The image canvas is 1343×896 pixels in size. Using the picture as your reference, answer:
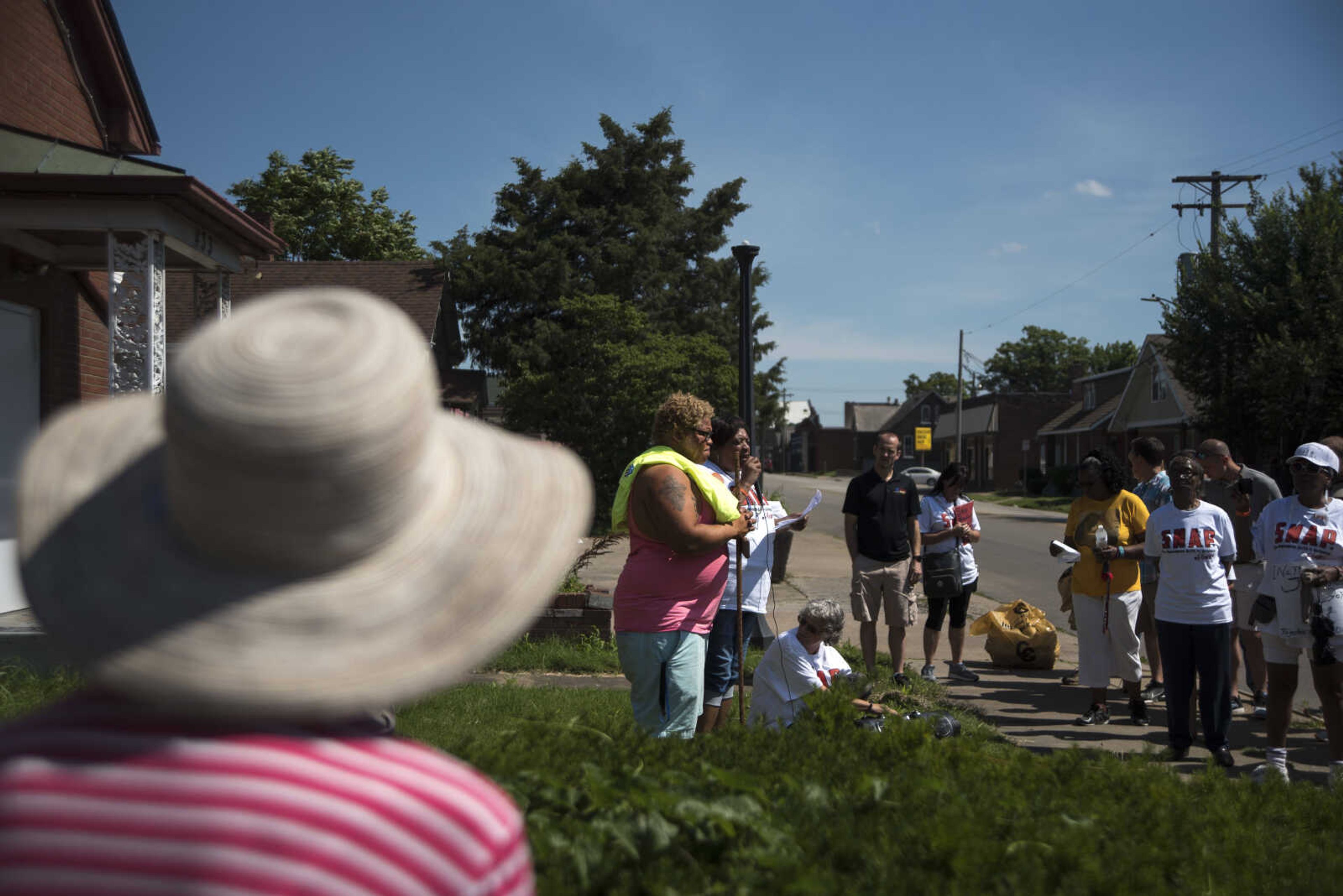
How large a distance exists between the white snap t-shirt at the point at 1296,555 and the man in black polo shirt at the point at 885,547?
261cm

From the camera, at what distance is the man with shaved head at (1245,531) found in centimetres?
733

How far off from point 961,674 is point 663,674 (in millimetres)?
5020

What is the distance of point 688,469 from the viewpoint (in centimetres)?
453

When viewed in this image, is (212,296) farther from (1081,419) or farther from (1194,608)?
(1081,419)

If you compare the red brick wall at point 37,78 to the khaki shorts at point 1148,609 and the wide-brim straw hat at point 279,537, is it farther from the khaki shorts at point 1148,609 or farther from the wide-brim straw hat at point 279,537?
the khaki shorts at point 1148,609

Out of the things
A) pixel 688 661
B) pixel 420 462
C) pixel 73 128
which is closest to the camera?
pixel 420 462

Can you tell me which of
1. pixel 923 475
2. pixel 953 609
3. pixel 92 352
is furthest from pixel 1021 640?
pixel 923 475

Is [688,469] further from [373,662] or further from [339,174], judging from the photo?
[339,174]

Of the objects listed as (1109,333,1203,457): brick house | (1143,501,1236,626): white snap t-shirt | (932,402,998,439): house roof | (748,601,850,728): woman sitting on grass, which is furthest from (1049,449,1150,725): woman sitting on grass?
(932,402,998,439): house roof

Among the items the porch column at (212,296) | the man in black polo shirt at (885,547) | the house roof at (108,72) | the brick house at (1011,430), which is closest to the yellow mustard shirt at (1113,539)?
the man in black polo shirt at (885,547)

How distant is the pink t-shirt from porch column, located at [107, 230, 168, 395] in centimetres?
593

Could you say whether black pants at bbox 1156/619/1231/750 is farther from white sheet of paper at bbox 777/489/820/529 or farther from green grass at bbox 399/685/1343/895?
green grass at bbox 399/685/1343/895

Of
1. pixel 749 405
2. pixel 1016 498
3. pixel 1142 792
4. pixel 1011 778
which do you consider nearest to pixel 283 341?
pixel 1011 778

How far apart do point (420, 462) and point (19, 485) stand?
21.3 inches
